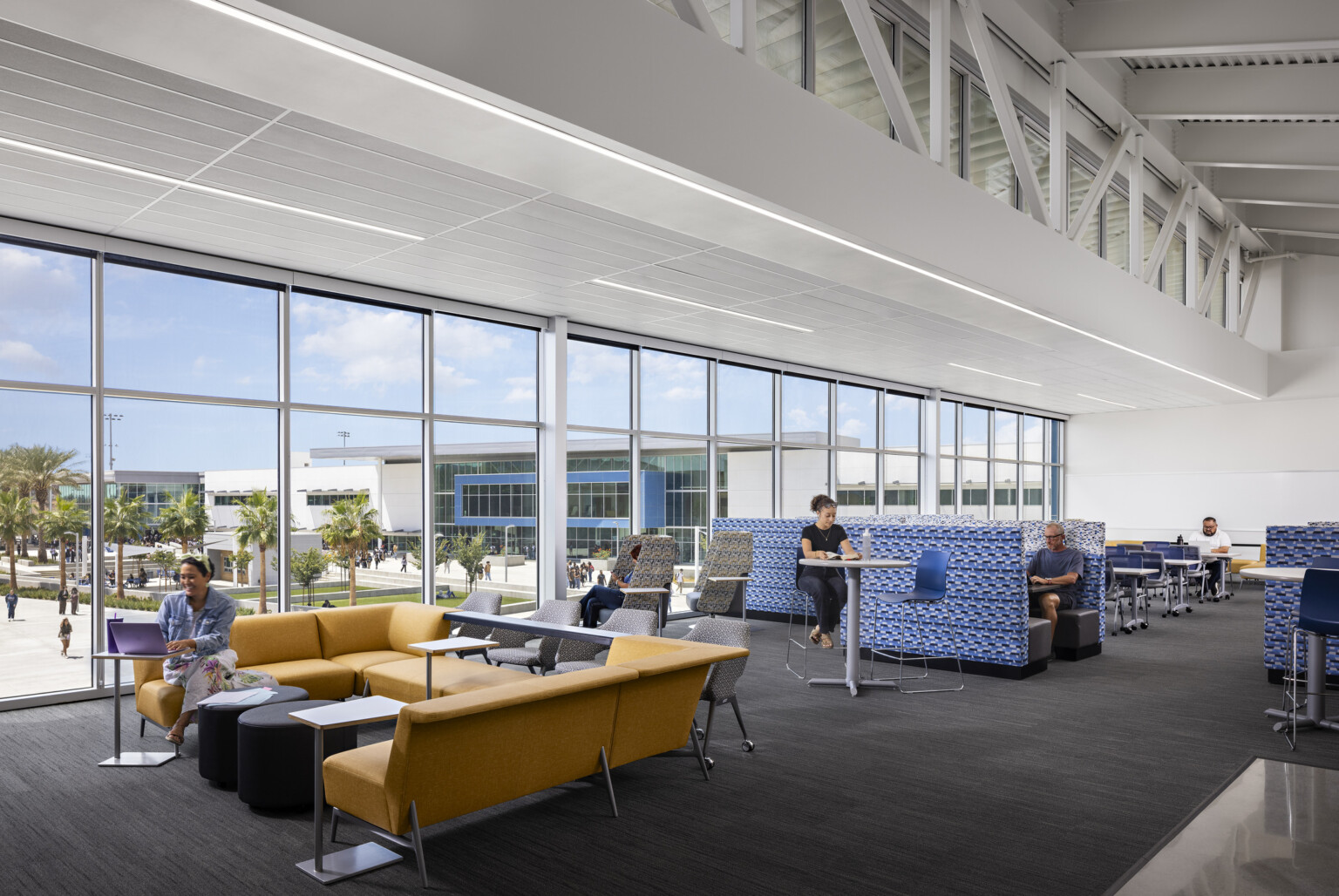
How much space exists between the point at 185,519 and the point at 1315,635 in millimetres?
8724

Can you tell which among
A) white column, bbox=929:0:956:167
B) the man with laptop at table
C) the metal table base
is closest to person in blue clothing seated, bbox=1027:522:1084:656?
the metal table base

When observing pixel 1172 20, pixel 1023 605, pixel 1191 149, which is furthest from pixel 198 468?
pixel 1191 149

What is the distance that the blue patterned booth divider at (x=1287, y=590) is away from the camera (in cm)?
727

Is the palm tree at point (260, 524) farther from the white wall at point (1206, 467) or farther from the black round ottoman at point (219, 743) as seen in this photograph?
the white wall at point (1206, 467)

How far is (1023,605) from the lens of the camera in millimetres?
7836

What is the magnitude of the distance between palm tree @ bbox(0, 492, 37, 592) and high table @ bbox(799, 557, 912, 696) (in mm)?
6164

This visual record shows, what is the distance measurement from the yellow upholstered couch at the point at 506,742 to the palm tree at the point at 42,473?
4696mm

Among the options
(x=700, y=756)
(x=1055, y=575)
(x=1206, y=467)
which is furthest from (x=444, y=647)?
(x=1206, y=467)

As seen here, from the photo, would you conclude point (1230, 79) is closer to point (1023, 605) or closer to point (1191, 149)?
point (1191, 149)

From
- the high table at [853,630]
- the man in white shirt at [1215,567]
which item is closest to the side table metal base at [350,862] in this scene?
the high table at [853,630]

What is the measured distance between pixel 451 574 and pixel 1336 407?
16911 millimetres

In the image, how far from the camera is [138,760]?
525 cm

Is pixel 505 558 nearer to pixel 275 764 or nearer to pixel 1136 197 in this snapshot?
pixel 275 764

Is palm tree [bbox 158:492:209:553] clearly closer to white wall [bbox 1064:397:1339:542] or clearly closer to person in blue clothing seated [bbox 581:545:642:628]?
person in blue clothing seated [bbox 581:545:642:628]
